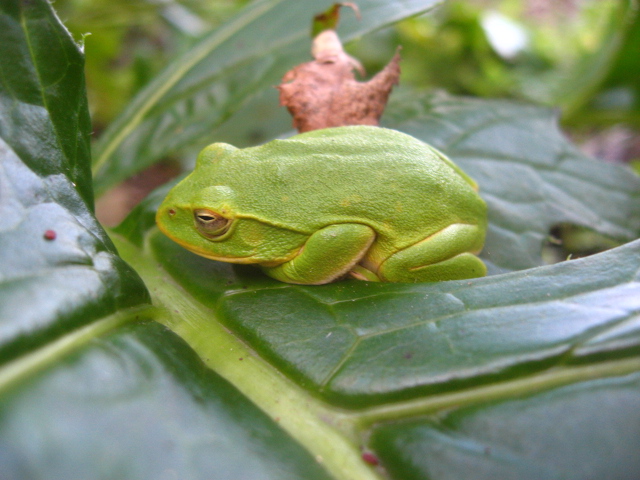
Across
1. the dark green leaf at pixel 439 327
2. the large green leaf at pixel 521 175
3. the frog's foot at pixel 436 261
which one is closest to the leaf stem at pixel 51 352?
the dark green leaf at pixel 439 327

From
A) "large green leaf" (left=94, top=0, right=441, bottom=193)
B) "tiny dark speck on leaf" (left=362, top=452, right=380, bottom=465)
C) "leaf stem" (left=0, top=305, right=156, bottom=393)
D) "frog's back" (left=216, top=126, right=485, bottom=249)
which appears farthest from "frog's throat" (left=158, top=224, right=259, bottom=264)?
"tiny dark speck on leaf" (left=362, top=452, right=380, bottom=465)

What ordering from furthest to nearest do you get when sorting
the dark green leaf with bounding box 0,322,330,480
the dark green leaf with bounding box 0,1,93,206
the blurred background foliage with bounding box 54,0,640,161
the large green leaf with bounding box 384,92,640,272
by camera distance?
the blurred background foliage with bounding box 54,0,640,161
the large green leaf with bounding box 384,92,640,272
the dark green leaf with bounding box 0,1,93,206
the dark green leaf with bounding box 0,322,330,480

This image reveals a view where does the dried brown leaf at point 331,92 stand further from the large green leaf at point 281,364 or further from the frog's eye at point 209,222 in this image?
the large green leaf at point 281,364

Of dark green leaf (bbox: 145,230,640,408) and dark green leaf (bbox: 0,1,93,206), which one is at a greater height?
dark green leaf (bbox: 0,1,93,206)

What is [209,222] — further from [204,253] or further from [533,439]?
[533,439]

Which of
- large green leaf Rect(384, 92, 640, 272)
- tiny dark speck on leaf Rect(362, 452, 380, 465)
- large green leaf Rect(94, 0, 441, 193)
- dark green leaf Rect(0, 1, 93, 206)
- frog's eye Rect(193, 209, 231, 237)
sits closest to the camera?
tiny dark speck on leaf Rect(362, 452, 380, 465)

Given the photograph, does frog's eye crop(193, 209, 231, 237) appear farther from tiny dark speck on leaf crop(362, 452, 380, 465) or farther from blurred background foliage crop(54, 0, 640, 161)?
blurred background foliage crop(54, 0, 640, 161)

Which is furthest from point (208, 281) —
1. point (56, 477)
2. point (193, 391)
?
point (56, 477)
